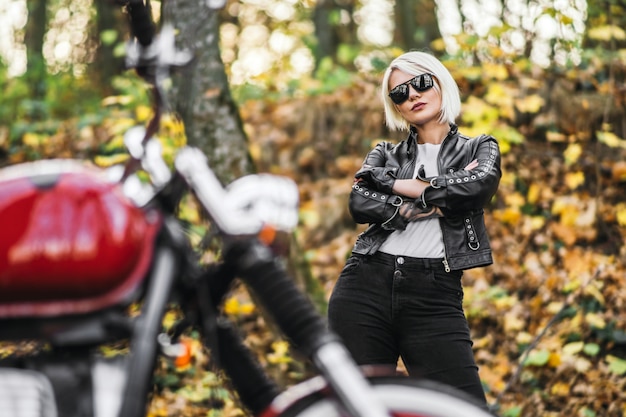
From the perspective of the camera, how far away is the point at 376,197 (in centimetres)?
309

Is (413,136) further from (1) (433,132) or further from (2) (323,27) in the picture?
(2) (323,27)

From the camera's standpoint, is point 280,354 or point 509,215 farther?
point 509,215

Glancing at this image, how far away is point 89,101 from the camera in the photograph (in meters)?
12.3

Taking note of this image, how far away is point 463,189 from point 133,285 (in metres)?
1.58

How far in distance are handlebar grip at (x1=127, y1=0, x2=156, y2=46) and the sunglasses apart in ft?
4.75

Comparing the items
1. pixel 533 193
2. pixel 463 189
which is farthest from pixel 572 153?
pixel 463 189

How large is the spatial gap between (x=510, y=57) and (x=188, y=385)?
4254 millimetres

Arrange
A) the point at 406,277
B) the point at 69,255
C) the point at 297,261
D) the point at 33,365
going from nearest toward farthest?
the point at 69,255 → the point at 33,365 → the point at 406,277 → the point at 297,261

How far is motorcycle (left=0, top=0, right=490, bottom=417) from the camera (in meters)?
1.68

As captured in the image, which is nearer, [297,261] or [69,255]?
[69,255]

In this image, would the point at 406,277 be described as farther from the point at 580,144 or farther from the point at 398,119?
the point at 580,144

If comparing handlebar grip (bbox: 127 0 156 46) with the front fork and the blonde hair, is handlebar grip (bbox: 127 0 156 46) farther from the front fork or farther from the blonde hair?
the blonde hair

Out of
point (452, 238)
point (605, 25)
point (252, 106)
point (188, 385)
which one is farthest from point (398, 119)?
point (252, 106)

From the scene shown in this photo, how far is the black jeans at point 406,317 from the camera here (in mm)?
2844
